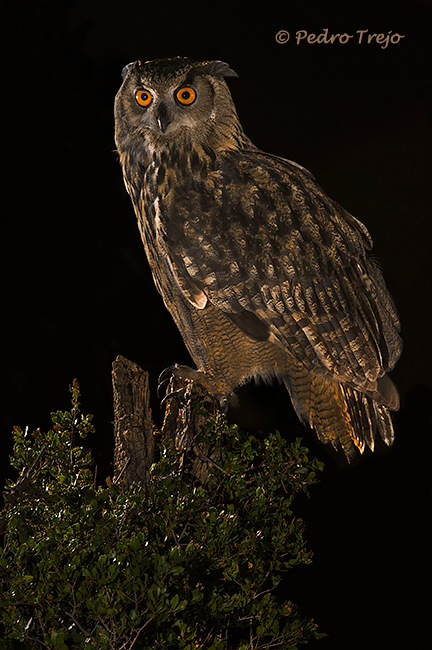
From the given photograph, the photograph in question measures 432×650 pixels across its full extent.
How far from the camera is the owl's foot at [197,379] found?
194 cm

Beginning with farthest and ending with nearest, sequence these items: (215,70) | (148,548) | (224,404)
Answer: (224,404), (215,70), (148,548)

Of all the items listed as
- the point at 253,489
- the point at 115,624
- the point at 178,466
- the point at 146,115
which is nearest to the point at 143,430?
the point at 178,466

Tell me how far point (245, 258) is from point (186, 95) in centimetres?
50

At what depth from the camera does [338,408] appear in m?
2.02

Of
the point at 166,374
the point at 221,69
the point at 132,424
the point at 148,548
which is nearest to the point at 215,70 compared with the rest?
the point at 221,69

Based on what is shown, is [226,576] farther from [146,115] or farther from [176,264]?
[146,115]

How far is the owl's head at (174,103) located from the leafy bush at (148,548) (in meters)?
0.80

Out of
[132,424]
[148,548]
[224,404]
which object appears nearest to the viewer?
[148,548]

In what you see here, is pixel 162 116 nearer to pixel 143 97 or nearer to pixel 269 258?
pixel 143 97

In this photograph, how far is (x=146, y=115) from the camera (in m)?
1.87

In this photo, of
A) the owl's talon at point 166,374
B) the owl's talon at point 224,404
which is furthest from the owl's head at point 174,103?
the owl's talon at point 224,404

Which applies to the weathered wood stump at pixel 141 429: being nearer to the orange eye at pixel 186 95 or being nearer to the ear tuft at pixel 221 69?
the orange eye at pixel 186 95

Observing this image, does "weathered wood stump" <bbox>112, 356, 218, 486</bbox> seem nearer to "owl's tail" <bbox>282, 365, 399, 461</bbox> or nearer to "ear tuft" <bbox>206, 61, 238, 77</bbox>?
"owl's tail" <bbox>282, 365, 399, 461</bbox>

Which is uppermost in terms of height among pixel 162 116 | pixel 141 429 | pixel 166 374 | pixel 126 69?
pixel 126 69
